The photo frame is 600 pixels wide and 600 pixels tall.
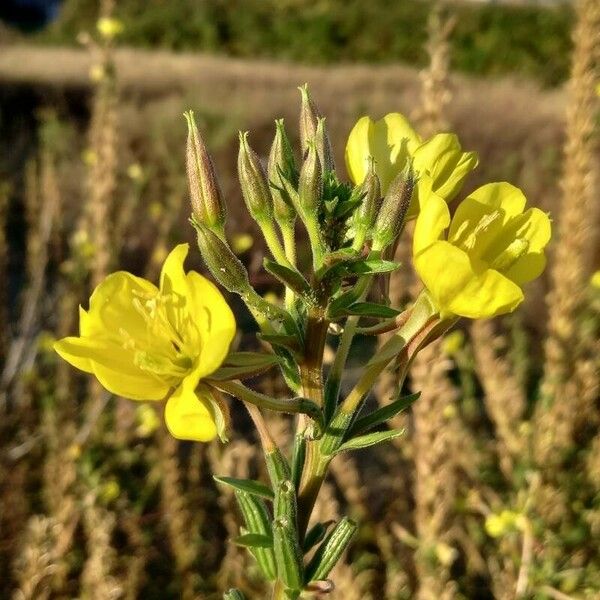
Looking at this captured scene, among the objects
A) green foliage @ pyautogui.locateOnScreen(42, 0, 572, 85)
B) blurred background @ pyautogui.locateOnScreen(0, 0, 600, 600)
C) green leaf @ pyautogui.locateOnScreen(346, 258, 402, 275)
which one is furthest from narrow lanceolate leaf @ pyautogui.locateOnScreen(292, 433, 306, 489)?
green foliage @ pyautogui.locateOnScreen(42, 0, 572, 85)

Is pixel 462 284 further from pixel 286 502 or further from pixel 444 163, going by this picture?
pixel 286 502

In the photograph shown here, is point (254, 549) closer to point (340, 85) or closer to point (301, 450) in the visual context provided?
point (301, 450)

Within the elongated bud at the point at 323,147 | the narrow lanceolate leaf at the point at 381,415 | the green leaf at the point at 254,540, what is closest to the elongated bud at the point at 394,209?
the elongated bud at the point at 323,147

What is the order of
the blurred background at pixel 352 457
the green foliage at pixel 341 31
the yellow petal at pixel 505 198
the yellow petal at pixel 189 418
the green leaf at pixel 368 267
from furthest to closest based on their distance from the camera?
the green foliage at pixel 341 31 < the blurred background at pixel 352 457 < the yellow petal at pixel 505 198 < the green leaf at pixel 368 267 < the yellow petal at pixel 189 418

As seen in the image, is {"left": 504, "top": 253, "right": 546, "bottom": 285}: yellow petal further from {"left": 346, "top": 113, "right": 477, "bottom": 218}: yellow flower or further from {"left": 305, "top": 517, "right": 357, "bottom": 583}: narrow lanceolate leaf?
{"left": 305, "top": 517, "right": 357, "bottom": 583}: narrow lanceolate leaf

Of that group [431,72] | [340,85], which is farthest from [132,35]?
[431,72]

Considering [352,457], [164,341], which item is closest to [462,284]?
[164,341]

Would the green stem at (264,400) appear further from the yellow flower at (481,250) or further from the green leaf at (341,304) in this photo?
the yellow flower at (481,250)
